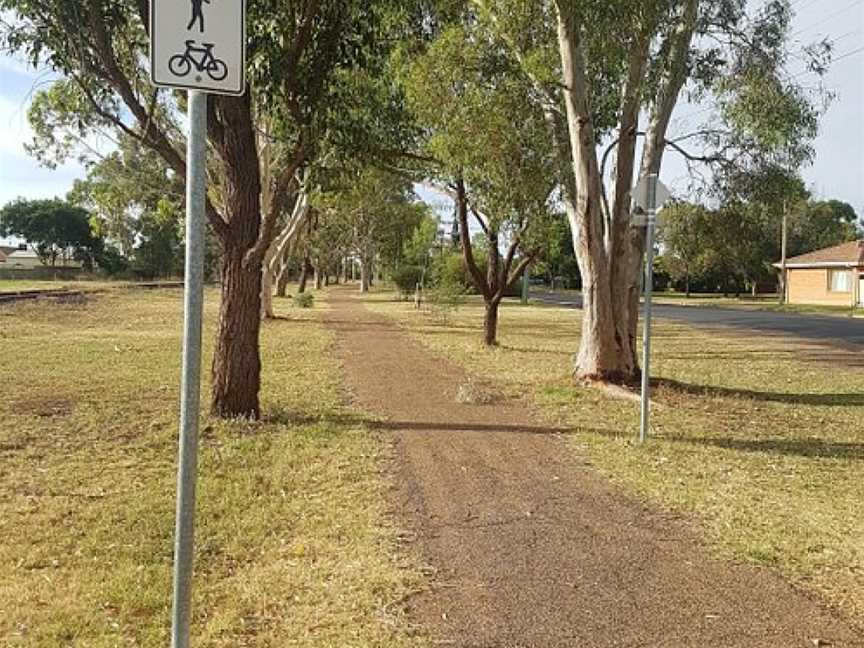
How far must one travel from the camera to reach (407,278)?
4728 centimetres

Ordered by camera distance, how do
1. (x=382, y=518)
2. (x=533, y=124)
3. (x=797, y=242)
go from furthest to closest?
(x=797, y=242) < (x=533, y=124) < (x=382, y=518)

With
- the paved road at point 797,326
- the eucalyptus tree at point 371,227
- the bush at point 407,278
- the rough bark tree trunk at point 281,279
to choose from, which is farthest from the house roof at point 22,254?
the paved road at point 797,326

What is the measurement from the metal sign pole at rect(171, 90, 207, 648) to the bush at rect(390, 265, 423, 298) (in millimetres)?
42280

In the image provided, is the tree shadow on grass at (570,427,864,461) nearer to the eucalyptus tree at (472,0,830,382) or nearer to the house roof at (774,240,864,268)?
the eucalyptus tree at (472,0,830,382)

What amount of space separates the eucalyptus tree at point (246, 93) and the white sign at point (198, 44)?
233 inches

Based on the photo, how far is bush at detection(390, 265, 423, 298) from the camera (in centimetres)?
4650

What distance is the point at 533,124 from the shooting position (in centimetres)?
1412

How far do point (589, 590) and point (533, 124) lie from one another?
1069 centimetres

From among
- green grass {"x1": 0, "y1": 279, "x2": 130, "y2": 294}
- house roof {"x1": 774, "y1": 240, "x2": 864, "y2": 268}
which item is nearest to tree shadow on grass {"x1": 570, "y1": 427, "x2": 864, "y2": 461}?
green grass {"x1": 0, "y1": 279, "x2": 130, "y2": 294}

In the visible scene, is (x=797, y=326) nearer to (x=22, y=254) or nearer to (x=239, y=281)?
(x=239, y=281)

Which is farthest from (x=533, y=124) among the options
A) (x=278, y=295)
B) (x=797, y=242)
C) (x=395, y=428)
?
(x=797, y=242)

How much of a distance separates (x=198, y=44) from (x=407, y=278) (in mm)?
44375

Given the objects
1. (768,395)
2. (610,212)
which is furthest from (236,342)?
(768,395)

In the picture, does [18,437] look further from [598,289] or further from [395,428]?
[598,289]
